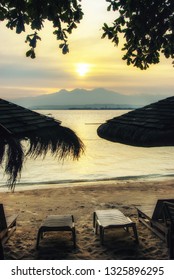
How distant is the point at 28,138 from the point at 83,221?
240 inches

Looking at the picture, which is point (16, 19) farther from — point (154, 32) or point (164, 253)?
point (164, 253)

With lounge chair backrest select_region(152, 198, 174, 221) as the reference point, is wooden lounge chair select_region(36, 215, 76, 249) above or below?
below

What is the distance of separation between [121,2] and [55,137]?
3.14m

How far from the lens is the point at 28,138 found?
5688mm

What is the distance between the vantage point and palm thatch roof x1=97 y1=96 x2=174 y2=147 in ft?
13.3

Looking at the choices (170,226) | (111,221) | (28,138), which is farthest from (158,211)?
(28,138)

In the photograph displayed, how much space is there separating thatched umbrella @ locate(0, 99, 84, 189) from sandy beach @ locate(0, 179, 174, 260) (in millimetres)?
3150

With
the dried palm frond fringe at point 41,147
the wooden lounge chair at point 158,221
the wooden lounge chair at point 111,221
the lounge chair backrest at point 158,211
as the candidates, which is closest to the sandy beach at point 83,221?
the wooden lounge chair at point 158,221

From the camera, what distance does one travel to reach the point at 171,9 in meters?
6.64

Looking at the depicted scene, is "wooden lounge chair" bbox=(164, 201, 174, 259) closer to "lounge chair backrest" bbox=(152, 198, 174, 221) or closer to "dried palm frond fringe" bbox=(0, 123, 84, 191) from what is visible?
"lounge chair backrest" bbox=(152, 198, 174, 221)

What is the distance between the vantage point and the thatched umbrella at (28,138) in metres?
5.30

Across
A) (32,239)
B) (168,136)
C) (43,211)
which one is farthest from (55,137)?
(43,211)

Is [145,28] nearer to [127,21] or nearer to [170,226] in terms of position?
[127,21]

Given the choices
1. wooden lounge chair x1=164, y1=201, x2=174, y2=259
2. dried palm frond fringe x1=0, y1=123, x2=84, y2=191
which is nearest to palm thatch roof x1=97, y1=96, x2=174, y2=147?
dried palm frond fringe x1=0, y1=123, x2=84, y2=191
